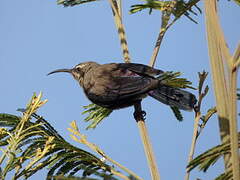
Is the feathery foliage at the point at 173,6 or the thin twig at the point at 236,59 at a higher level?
the feathery foliage at the point at 173,6

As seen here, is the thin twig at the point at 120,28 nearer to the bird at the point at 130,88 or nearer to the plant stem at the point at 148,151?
the plant stem at the point at 148,151

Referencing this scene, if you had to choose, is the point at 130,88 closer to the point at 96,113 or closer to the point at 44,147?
the point at 96,113

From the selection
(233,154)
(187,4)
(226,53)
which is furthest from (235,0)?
(233,154)

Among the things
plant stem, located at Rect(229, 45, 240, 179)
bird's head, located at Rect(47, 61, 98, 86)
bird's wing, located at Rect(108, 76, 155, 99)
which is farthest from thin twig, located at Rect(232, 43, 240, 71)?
bird's head, located at Rect(47, 61, 98, 86)

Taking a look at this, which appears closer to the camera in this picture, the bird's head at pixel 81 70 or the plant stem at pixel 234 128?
the plant stem at pixel 234 128

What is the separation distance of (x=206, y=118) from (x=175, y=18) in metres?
0.92

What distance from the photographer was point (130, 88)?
16.2ft

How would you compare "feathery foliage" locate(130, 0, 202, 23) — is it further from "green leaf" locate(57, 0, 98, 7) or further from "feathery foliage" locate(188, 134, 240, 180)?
"feathery foliage" locate(188, 134, 240, 180)

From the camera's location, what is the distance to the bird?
177 inches

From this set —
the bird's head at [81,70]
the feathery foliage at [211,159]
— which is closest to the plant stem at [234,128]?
the feathery foliage at [211,159]

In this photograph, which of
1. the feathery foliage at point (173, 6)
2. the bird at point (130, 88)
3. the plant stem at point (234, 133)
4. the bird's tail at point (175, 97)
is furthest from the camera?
the bird at point (130, 88)

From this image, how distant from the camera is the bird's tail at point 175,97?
421cm

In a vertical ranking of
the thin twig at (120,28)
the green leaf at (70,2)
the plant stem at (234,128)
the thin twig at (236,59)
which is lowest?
the plant stem at (234,128)

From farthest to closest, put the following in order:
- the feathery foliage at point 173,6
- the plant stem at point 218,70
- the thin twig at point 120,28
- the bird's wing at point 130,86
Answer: the bird's wing at point 130,86 → the feathery foliage at point 173,6 → the thin twig at point 120,28 → the plant stem at point 218,70
